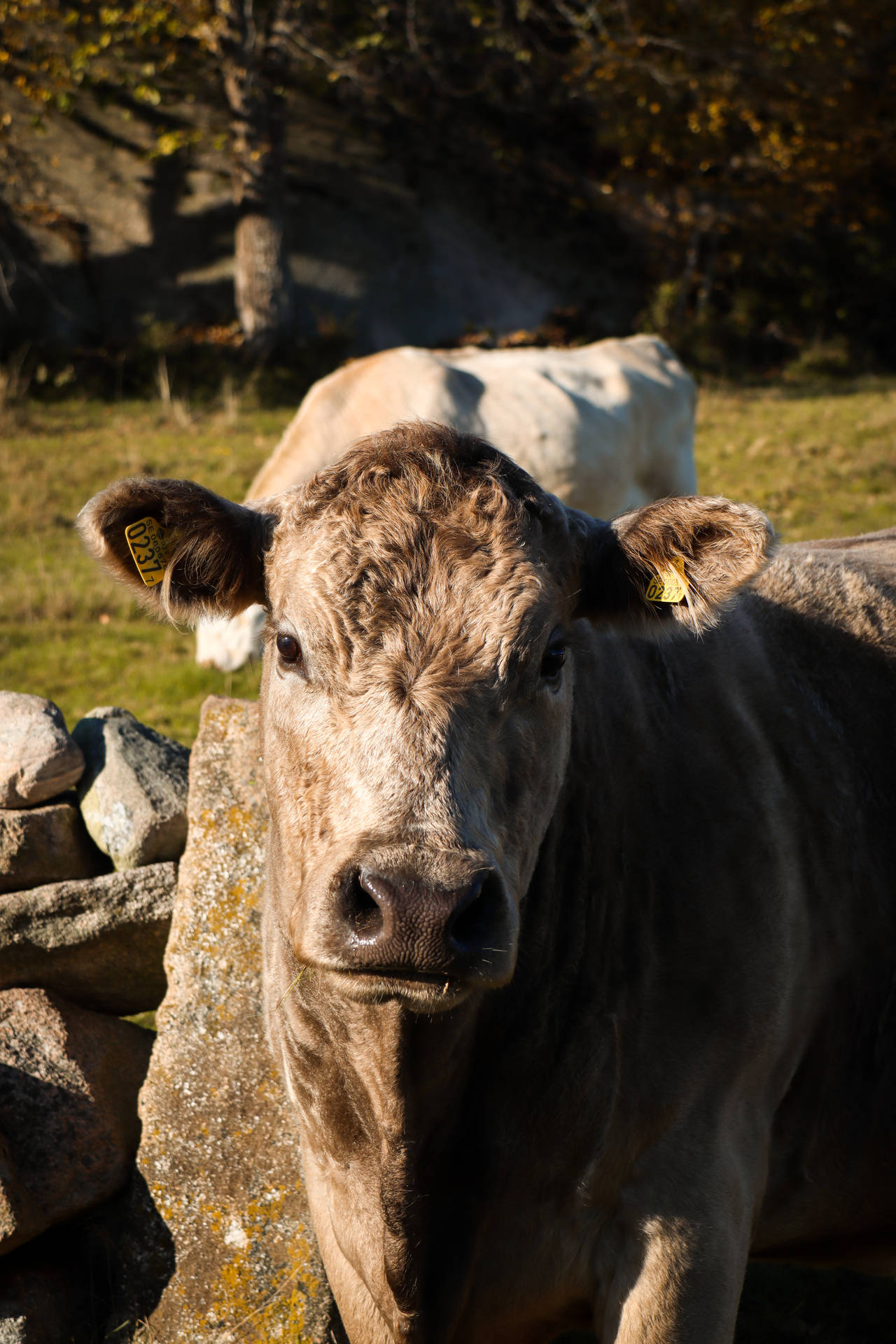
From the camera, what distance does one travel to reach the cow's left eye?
2.53 meters

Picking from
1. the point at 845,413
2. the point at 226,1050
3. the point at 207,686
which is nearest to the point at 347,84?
the point at 845,413

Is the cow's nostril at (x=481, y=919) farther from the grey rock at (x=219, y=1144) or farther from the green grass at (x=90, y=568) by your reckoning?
the green grass at (x=90, y=568)

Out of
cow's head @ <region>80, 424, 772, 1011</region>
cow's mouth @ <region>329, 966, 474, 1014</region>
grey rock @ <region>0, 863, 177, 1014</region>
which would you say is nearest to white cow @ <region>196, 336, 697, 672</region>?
grey rock @ <region>0, 863, 177, 1014</region>

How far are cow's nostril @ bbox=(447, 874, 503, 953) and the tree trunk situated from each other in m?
16.6

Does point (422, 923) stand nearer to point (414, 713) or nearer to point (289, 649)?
point (414, 713)

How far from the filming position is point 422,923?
6.28 ft

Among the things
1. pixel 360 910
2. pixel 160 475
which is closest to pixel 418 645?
pixel 360 910

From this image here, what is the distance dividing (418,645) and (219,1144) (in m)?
2.17

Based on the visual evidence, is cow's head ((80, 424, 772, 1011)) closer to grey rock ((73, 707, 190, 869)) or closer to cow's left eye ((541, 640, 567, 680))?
cow's left eye ((541, 640, 567, 680))

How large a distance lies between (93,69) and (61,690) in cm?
1157

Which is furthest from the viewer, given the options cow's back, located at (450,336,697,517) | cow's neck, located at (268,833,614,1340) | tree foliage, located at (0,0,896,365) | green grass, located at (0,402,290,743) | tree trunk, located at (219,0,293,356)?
tree foliage, located at (0,0,896,365)

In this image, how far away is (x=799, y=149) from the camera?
2020cm

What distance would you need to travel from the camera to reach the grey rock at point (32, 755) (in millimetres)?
4125

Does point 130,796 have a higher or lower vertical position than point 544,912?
lower
